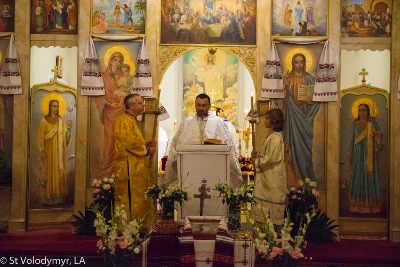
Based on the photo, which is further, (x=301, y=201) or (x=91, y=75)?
(x=91, y=75)

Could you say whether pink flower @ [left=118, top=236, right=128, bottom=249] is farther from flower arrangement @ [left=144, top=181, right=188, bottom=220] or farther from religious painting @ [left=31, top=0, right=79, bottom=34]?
religious painting @ [left=31, top=0, right=79, bottom=34]

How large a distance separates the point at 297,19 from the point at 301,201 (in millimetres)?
3174

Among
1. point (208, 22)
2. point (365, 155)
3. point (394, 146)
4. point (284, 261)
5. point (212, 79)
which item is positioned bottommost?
point (284, 261)

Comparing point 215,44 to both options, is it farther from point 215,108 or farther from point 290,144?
point 215,108

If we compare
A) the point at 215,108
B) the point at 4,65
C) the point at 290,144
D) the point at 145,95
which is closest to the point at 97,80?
the point at 145,95

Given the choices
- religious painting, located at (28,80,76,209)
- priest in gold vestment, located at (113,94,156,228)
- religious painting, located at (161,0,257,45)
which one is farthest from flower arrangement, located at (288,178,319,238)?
religious painting, located at (28,80,76,209)

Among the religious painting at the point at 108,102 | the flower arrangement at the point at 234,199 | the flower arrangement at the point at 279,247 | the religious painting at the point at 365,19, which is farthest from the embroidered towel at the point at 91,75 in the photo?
the flower arrangement at the point at 279,247

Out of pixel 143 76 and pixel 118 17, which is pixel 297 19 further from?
pixel 118 17

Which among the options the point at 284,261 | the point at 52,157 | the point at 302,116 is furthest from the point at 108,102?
the point at 284,261

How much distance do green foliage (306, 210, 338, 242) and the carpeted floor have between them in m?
0.15

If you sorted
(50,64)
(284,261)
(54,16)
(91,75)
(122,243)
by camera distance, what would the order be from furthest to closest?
(50,64) < (54,16) < (91,75) < (122,243) < (284,261)

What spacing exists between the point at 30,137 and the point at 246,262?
495 cm

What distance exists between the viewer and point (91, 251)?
7824 mm

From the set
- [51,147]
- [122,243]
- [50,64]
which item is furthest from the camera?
[50,64]
